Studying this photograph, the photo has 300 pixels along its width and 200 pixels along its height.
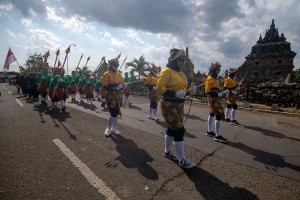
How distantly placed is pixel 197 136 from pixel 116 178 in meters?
3.65

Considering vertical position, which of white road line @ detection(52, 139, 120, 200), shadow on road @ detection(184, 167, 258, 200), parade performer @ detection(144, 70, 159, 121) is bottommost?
shadow on road @ detection(184, 167, 258, 200)

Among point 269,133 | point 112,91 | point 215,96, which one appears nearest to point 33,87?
point 112,91

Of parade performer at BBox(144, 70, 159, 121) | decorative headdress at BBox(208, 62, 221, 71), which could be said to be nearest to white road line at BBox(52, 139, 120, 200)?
decorative headdress at BBox(208, 62, 221, 71)

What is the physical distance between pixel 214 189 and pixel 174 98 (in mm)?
1879

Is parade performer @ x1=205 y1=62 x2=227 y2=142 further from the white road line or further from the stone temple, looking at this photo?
the stone temple

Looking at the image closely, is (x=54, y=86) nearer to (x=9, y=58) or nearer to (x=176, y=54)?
(x=176, y=54)

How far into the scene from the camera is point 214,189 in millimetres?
3383

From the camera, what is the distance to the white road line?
3172 mm

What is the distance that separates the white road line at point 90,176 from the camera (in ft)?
10.4

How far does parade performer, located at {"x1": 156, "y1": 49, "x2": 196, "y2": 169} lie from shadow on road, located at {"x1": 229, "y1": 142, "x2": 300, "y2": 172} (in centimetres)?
174

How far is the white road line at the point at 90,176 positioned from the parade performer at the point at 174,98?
5.22 feet

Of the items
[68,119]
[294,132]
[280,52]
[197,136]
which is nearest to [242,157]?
[197,136]

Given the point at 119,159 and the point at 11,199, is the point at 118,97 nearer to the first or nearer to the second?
the point at 119,159

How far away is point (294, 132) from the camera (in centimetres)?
778
